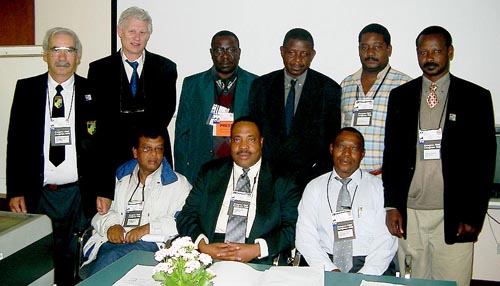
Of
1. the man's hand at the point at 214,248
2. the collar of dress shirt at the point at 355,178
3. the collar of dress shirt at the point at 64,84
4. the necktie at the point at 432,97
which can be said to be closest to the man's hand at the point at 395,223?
the collar of dress shirt at the point at 355,178

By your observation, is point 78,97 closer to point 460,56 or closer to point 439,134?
point 439,134

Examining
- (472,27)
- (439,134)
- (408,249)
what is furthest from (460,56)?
(408,249)

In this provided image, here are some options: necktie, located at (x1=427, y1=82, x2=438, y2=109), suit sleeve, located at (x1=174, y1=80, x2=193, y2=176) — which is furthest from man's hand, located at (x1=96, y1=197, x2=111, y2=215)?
necktie, located at (x1=427, y1=82, x2=438, y2=109)

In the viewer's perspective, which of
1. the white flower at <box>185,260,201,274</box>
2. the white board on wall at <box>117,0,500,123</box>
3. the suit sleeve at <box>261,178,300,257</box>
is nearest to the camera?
the white flower at <box>185,260,201,274</box>

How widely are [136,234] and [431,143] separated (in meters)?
1.92

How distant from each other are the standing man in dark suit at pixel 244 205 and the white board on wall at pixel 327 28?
1.26m

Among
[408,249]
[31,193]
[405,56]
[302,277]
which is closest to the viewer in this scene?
[302,277]

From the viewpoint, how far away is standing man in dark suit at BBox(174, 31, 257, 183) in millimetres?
3375

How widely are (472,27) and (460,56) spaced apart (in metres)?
0.23

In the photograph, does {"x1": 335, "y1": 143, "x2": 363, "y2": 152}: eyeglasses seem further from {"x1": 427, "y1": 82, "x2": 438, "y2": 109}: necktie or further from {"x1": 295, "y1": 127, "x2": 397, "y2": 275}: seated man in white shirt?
{"x1": 427, "y1": 82, "x2": 438, "y2": 109}: necktie

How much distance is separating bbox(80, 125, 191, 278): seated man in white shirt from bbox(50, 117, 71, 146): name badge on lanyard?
1.46ft

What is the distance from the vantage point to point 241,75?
347cm

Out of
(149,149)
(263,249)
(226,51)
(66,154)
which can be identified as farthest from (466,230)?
(66,154)

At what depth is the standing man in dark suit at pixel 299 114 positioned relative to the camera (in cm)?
316
